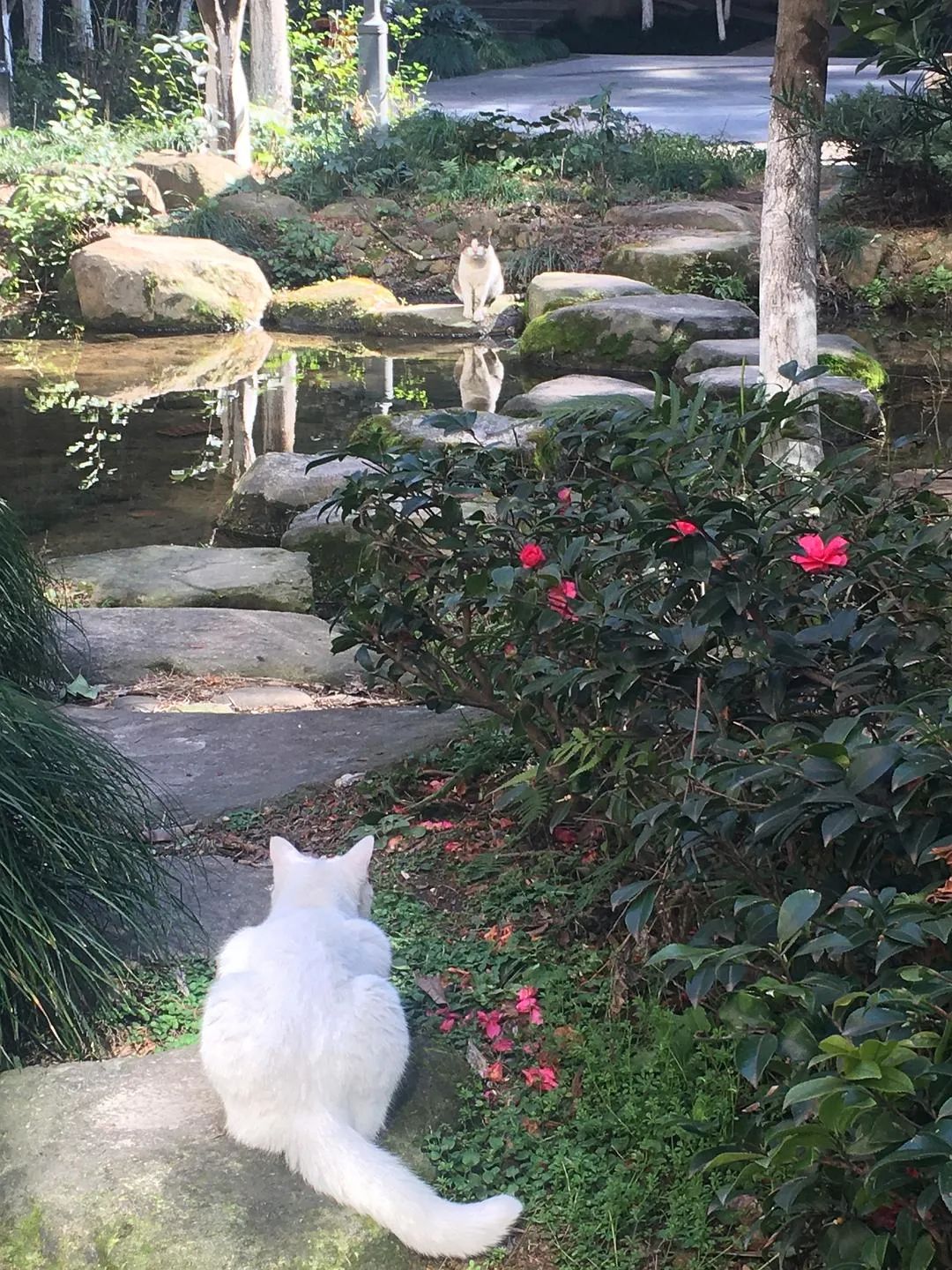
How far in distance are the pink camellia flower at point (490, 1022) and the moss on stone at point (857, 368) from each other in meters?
7.88

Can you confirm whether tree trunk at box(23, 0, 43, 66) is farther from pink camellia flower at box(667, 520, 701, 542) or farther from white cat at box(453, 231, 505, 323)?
pink camellia flower at box(667, 520, 701, 542)

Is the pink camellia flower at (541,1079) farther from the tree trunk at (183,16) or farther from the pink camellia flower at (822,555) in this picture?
the tree trunk at (183,16)

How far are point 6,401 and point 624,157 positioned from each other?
29.5 ft

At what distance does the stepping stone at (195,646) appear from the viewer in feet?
17.9

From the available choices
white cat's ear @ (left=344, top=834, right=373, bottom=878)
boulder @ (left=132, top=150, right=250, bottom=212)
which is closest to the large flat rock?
white cat's ear @ (left=344, top=834, right=373, bottom=878)

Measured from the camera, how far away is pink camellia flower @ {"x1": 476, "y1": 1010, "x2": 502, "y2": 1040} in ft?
9.42

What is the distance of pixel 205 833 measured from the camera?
379 cm

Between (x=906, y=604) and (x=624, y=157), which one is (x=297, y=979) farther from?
(x=624, y=157)

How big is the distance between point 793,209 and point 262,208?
36.8 feet

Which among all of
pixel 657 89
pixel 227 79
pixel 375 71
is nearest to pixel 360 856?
pixel 227 79

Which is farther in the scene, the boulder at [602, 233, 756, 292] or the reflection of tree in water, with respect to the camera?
the boulder at [602, 233, 756, 292]

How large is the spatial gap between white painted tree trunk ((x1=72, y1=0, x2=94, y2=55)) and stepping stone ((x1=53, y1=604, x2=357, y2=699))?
19.5m

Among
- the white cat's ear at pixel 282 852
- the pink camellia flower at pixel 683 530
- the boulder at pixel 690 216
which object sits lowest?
the white cat's ear at pixel 282 852

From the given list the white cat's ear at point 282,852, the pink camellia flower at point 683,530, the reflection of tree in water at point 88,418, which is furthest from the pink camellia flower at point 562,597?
the reflection of tree in water at point 88,418
